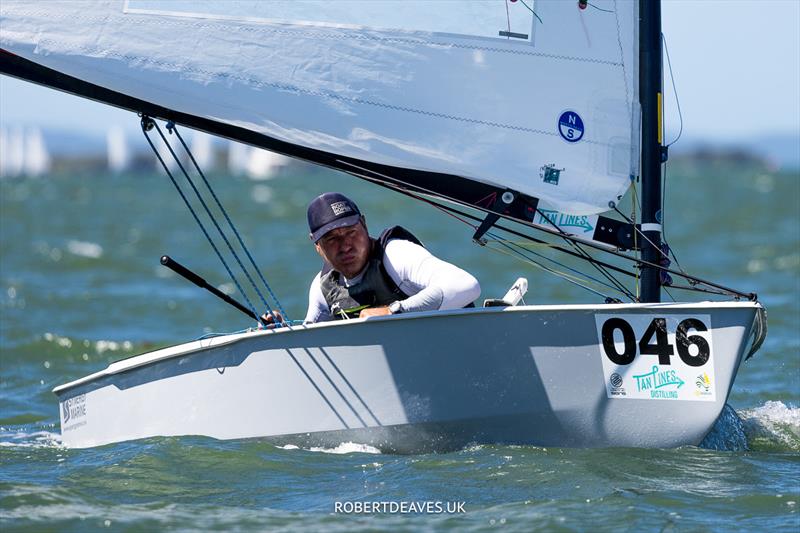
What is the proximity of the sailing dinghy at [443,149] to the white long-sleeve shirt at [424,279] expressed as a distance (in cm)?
11

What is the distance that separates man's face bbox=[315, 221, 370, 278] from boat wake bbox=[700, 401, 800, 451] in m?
1.53


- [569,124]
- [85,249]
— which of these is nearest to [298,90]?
[569,124]

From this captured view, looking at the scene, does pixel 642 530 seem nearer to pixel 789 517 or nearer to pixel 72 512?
pixel 789 517

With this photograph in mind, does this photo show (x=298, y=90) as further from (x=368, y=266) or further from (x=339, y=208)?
(x=368, y=266)

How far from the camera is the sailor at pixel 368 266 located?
496 centimetres

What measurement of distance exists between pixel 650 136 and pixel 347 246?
4.20 feet

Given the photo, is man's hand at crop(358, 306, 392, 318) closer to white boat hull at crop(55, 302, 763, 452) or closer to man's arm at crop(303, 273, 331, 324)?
white boat hull at crop(55, 302, 763, 452)

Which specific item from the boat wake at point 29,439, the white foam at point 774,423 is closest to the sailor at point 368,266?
the white foam at point 774,423

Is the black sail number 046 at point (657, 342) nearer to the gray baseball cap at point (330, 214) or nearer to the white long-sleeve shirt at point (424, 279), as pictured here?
Answer: the white long-sleeve shirt at point (424, 279)

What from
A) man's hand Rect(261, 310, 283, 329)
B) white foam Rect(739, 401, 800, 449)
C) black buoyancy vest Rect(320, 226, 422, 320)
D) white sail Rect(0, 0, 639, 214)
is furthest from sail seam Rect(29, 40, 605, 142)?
white foam Rect(739, 401, 800, 449)

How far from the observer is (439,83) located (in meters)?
5.06

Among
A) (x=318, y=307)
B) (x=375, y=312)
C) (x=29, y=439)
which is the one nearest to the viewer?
(x=375, y=312)

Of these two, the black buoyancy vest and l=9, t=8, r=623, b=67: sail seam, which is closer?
l=9, t=8, r=623, b=67: sail seam

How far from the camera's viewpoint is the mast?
16.4 feet
